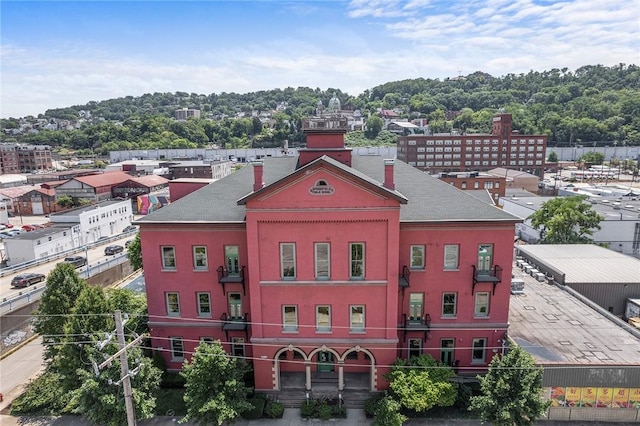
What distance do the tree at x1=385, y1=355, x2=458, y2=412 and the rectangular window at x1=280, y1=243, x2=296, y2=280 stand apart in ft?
30.9

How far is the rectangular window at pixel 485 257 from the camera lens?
94.9 ft

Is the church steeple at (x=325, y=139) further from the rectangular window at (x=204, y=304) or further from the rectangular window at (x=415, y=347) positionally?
the rectangular window at (x=415, y=347)

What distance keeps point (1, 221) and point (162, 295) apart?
74893 mm

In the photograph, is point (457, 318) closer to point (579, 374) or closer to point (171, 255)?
point (579, 374)

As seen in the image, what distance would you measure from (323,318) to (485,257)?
12702 millimetres

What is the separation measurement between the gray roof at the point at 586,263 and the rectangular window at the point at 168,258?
118ft

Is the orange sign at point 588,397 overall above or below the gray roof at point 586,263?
below

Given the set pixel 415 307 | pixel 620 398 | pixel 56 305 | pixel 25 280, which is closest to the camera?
pixel 620 398

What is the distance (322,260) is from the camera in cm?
2750

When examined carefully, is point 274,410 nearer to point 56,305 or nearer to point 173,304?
point 173,304

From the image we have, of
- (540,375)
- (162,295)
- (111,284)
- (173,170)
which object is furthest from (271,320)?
(173,170)

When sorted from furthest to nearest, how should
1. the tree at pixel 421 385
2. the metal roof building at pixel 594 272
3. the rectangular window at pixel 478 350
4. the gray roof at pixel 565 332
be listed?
1. the metal roof building at pixel 594 272
2. the rectangular window at pixel 478 350
3. the gray roof at pixel 565 332
4. the tree at pixel 421 385

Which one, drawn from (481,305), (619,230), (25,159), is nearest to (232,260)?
(481,305)

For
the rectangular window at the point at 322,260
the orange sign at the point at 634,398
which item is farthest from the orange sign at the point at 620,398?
the rectangular window at the point at 322,260
